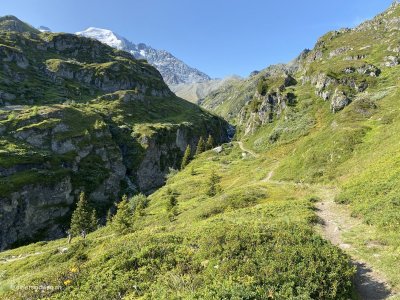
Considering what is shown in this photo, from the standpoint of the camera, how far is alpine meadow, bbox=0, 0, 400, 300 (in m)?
17.5

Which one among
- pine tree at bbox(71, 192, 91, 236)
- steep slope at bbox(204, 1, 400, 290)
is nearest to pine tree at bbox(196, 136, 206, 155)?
steep slope at bbox(204, 1, 400, 290)

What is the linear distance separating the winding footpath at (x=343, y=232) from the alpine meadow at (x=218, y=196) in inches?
4.4

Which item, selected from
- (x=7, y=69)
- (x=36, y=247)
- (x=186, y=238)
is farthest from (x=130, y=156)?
(x=186, y=238)

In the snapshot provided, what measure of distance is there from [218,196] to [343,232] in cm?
3885

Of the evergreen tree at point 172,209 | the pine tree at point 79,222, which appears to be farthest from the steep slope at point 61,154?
the evergreen tree at point 172,209

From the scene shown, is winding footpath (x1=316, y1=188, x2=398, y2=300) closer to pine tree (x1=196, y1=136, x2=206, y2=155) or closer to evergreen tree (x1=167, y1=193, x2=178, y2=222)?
evergreen tree (x1=167, y1=193, x2=178, y2=222)

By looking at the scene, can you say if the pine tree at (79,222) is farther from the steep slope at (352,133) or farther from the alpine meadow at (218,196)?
the steep slope at (352,133)

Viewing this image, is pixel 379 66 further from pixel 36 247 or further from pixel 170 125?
pixel 36 247

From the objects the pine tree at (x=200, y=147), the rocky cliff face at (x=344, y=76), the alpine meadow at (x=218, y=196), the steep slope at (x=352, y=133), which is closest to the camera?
the alpine meadow at (x=218, y=196)

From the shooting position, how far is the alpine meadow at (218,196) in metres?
17.5

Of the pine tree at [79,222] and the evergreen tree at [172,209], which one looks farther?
the pine tree at [79,222]

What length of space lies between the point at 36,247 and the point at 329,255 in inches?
2998

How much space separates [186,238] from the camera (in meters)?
23.6

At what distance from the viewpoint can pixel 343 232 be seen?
89.0 feet
